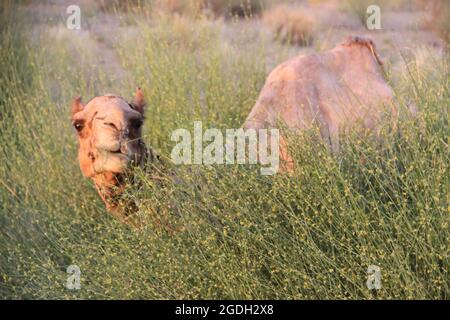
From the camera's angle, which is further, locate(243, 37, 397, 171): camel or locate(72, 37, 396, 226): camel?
locate(243, 37, 397, 171): camel

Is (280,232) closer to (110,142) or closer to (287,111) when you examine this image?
(110,142)

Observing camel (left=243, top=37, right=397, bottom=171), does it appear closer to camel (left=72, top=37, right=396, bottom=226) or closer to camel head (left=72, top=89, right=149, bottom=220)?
camel (left=72, top=37, right=396, bottom=226)

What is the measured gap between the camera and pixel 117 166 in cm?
388

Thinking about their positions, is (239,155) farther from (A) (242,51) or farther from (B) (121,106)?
(A) (242,51)

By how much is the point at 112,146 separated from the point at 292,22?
349 inches

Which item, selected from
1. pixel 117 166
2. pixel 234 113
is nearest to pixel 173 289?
pixel 117 166

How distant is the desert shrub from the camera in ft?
39.5

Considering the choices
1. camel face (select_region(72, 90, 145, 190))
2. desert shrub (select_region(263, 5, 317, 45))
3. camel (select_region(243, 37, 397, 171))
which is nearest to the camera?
camel face (select_region(72, 90, 145, 190))

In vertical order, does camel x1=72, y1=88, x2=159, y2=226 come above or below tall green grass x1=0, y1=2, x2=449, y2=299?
above

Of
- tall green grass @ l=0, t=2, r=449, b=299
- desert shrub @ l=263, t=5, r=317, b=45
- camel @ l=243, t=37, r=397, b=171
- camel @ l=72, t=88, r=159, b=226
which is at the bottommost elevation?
tall green grass @ l=0, t=2, r=449, b=299

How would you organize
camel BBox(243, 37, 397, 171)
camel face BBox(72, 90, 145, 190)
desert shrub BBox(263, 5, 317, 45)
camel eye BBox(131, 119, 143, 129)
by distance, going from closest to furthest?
camel face BBox(72, 90, 145, 190) < camel eye BBox(131, 119, 143, 129) < camel BBox(243, 37, 397, 171) < desert shrub BBox(263, 5, 317, 45)

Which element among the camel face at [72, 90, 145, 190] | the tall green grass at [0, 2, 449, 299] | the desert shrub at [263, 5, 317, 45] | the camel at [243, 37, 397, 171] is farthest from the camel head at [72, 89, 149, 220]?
the desert shrub at [263, 5, 317, 45]

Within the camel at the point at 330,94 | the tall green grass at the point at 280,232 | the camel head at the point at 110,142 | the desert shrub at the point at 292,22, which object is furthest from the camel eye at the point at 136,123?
Answer: the desert shrub at the point at 292,22
